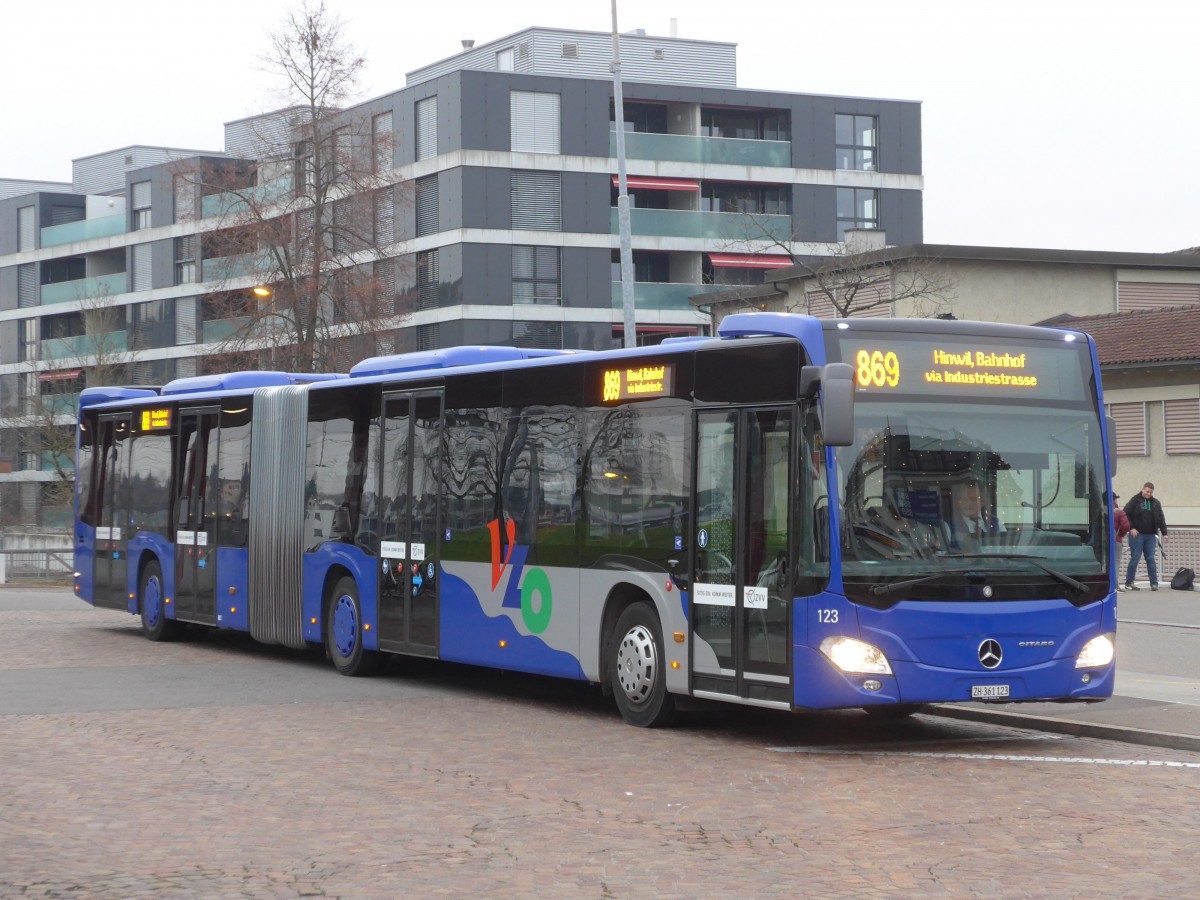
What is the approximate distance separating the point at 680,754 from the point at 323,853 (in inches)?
164

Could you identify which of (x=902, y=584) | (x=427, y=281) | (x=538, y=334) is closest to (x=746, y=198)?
(x=538, y=334)

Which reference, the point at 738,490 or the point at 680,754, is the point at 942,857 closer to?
the point at 680,754

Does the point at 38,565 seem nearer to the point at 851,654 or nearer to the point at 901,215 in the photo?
the point at 901,215

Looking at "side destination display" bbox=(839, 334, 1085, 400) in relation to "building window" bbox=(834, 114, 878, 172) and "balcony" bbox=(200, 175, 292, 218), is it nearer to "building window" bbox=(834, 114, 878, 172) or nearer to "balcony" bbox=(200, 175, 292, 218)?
"balcony" bbox=(200, 175, 292, 218)

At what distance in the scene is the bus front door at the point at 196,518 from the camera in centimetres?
2189

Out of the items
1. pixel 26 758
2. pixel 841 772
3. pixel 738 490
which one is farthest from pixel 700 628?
pixel 26 758

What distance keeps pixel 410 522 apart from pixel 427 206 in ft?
146

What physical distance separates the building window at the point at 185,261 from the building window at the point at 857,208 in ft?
86.5

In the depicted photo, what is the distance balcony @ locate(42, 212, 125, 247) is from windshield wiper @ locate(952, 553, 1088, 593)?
72.2 metres

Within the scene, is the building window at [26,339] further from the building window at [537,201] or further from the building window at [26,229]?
the building window at [537,201]

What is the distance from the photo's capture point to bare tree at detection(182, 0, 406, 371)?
41.9 m

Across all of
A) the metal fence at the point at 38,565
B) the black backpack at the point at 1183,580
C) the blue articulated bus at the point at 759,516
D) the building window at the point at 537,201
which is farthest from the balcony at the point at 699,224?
the blue articulated bus at the point at 759,516

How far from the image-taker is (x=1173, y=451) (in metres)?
35.9

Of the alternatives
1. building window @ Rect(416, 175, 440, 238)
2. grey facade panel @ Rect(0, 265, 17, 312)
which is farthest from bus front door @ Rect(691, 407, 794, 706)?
grey facade panel @ Rect(0, 265, 17, 312)
